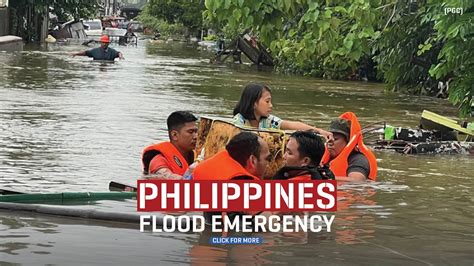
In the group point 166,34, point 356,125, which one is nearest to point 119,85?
point 356,125

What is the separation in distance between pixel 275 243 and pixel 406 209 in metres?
2.56

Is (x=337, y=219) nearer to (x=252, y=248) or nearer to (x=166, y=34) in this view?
(x=252, y=248)

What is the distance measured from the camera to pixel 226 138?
32.4ft

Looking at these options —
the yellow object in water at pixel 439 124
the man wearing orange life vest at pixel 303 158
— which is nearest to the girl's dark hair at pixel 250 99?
the man wearing orange life vest at pixel 303 158

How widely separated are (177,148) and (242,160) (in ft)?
8.41

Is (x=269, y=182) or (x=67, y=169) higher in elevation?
(x=269, y=182)

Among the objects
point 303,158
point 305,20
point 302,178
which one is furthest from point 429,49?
point 302,178

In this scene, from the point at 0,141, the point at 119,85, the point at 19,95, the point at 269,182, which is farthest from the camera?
the point at 119,85

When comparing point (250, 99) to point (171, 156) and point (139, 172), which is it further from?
point (139, 172)

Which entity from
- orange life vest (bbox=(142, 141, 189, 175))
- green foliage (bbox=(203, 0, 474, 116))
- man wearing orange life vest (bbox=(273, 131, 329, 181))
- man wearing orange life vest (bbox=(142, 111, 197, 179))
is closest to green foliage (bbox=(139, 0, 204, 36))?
green foliage (bbox=(203, 0, 474, 116))

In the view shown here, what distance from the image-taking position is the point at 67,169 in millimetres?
11930

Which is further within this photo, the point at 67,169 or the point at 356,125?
the point at 67,169

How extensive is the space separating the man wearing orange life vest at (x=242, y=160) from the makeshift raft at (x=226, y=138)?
5.63 ft

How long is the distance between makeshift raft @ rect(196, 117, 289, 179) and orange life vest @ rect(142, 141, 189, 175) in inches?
9.3
